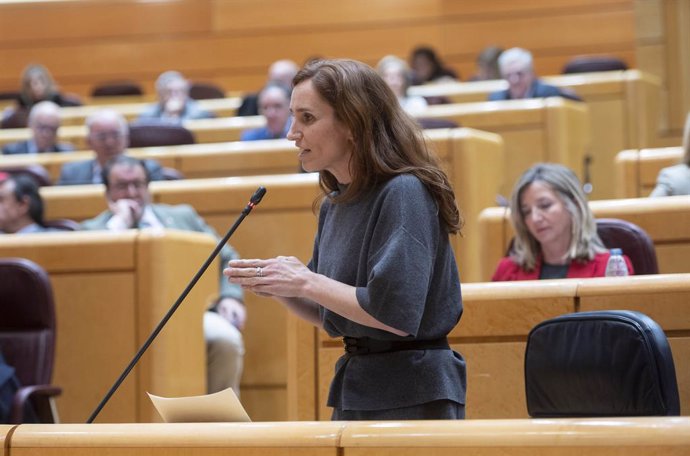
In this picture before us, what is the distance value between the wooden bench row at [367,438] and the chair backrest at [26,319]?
119cm

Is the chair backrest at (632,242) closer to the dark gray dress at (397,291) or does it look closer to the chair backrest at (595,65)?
the dark gray dress at (397,291)

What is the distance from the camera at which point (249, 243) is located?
309 cm

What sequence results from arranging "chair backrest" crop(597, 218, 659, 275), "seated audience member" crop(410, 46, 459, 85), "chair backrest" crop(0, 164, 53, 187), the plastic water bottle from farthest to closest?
"seated audience member" crop(410, 46, 459, 85) → "chair backrest" crop(0, 164, 53, 187) → "chair backrest" crop(597, 218, 659, 275) → the plastic water bottle

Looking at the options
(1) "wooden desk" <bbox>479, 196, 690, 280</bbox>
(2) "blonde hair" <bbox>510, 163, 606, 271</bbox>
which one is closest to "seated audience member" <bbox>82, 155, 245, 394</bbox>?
(2) "blonde hair" <bbox>510, 163, 606, 271</bbox>

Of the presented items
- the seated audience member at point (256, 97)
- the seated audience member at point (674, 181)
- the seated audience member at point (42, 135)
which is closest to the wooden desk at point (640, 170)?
the seated audience member at point (674, 181)

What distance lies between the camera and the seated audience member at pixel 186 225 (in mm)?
2816

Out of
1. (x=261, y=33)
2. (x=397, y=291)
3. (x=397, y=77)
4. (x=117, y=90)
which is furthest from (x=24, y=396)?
(x=261, y=33)

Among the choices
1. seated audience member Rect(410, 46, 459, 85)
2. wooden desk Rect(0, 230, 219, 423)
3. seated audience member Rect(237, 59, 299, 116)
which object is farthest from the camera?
seated audience member Rect(410, 46, 459, 85)

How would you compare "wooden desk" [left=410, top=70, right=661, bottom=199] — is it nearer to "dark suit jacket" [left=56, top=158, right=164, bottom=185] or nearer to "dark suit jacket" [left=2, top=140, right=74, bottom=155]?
"dark suit jacket" [left=56, top=158, right=164, bottom=185]

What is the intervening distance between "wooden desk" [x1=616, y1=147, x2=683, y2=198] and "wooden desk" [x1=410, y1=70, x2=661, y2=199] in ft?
3.55

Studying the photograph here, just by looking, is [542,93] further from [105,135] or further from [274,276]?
[274,276]

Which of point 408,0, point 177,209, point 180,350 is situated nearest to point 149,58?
point 408,0

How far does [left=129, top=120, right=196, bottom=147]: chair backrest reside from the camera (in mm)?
4238

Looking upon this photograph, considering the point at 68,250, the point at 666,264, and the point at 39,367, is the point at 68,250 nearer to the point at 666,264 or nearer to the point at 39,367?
the point at 39,367
